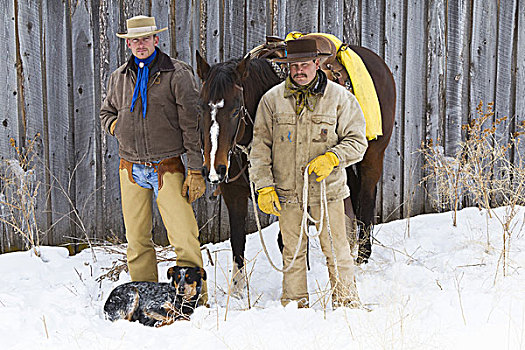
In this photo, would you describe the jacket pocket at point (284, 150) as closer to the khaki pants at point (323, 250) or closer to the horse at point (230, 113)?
the khaki pants at point (323, 250)

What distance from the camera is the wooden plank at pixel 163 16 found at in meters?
4.64

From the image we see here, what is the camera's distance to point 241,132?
3.16m

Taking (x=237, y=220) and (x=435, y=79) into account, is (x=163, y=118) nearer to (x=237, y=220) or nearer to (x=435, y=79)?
(x=237, y=220)

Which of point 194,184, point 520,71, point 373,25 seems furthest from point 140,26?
point 520,71

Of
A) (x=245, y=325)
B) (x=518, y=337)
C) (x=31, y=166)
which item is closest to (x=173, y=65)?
(x=245, y=325)

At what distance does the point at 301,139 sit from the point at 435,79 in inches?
119

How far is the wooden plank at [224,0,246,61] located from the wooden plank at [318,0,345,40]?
0.83 m

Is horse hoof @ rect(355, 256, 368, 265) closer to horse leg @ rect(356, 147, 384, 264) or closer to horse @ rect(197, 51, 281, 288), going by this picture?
horse leg @ rect(356, 147, 384, 264)

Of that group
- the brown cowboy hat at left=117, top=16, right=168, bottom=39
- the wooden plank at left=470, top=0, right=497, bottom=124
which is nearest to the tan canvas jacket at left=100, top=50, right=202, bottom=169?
the brown cowboy hat at left=117, top=16, right=168, bottom=39

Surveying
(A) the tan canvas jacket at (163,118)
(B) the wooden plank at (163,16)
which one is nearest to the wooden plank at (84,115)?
(B) the wooden plank at (163,16)

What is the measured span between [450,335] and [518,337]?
0.32 metres

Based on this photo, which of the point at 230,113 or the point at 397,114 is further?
the point at 397,114

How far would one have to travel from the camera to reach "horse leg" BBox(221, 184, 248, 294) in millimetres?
3539

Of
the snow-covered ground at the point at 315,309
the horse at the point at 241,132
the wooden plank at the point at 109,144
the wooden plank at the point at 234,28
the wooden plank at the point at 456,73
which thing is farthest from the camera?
the wooden plank at the point at 456,73
